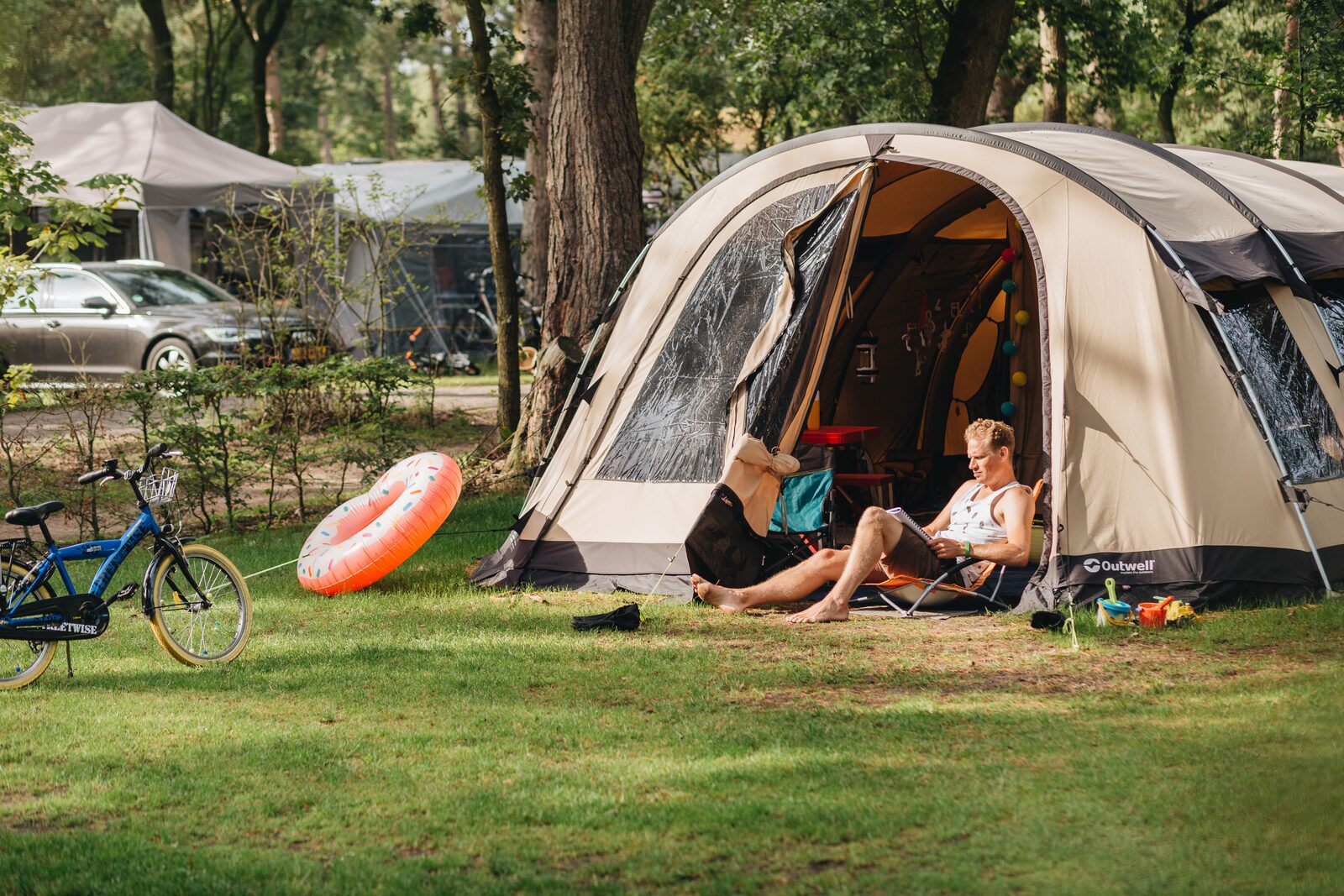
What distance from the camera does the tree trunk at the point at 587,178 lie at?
1027 cm

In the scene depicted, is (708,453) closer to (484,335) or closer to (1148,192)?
(1148,192)

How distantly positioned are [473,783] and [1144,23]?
1878 centimetres

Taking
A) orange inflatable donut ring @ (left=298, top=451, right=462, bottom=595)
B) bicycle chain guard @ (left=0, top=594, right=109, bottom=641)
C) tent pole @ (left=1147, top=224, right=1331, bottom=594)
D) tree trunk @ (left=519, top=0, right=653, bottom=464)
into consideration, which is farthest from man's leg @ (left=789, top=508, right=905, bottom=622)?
Result: tree trunk @ (left=519, top=0, right=653, bottom=464)

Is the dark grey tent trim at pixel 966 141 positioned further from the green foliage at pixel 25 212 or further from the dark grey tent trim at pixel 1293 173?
the green foliage at pixel 25 212

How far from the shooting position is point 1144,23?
66.3 ft

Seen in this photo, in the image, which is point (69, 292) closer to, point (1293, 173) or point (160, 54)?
point (160, 54)

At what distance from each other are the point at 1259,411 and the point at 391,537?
4.33 metres

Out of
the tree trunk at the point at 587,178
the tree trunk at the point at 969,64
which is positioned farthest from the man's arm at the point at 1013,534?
the tree trunk at the point at 969,64

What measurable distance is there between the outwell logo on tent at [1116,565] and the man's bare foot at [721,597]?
5.35 ft

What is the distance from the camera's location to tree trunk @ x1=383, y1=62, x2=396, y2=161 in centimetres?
4950

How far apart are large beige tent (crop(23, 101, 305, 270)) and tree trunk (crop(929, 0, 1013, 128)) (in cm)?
859

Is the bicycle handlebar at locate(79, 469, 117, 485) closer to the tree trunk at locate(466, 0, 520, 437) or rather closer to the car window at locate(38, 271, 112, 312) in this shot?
the tree trunk at locate(466, 0, 520, 437)

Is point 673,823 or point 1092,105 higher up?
point 1092,105

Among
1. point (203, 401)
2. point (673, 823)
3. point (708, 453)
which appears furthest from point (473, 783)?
point (203, 401)
